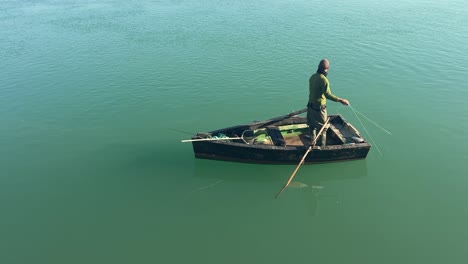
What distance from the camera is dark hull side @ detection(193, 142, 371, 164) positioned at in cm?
1059

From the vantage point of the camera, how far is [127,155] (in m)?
12.0

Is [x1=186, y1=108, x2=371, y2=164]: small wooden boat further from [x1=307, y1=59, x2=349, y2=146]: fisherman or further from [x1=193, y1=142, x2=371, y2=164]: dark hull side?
[x1=307, y1=59, x2=349, y2=146]: fisherman

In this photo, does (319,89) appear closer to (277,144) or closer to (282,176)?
(277,144)

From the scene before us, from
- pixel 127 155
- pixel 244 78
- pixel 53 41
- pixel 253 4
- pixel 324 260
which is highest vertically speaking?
pixel 253 4

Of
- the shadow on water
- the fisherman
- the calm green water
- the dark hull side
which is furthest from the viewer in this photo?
the dark hull side

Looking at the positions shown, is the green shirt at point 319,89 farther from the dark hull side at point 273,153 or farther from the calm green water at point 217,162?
the calm green water at point 217,162

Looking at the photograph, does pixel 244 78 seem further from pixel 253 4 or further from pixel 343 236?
pixel 253 4

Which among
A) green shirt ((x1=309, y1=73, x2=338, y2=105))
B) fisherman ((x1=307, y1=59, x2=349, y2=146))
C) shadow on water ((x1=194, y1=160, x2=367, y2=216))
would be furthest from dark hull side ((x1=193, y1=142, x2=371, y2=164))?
green shirt ((x1=309, y1=73, x2=338, y2=105))

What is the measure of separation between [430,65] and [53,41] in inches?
1031

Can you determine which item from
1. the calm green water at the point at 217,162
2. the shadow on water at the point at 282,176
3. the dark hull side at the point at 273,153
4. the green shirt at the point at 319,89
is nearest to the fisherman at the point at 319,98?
the green shirt at the point at 319,89

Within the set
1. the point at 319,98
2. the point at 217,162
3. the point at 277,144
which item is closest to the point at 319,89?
the point at 319,98

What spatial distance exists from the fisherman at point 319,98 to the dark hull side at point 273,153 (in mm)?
614

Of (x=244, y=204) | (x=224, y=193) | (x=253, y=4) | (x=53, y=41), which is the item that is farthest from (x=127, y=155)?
(x=253, y=4)

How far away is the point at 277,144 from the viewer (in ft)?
36.6
